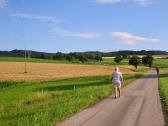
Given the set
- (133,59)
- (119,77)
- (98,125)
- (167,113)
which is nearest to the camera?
(98,125)

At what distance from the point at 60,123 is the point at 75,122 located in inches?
18.8

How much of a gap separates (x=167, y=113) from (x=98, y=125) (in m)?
3.76

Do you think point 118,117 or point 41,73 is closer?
point 118,117

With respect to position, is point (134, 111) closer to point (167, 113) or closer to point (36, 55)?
point (167, 113)

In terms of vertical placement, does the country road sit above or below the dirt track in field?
above

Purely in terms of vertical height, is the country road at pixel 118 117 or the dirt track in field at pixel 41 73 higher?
the country road at pixel 118 117

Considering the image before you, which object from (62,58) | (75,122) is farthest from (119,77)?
(62,58)

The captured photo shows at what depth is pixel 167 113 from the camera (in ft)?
48.7

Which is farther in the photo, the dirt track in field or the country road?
the dirt track in field

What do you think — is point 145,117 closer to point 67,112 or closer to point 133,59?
point 67,112

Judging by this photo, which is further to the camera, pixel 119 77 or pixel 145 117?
pixel 119 77

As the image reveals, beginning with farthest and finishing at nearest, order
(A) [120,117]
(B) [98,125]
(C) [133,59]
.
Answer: (C) [133,59] → (A) [120,117] → (B) [98,125]

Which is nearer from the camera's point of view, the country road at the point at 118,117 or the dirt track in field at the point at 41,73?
the country road at the point at 118,117

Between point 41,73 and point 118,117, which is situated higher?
point 118,117
